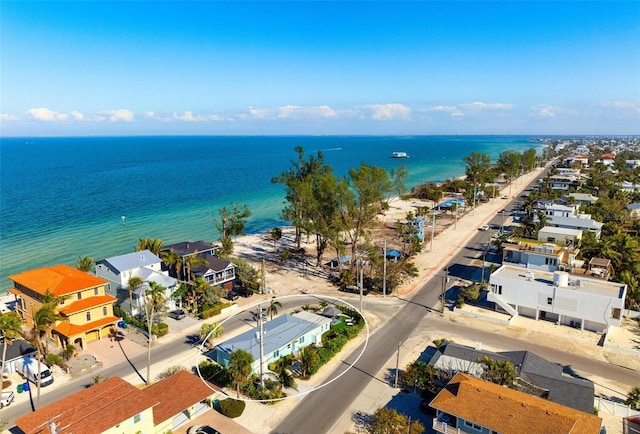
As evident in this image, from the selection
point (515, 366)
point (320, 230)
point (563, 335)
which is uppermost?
point (320, 230)

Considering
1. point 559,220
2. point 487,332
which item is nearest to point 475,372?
point 487,332

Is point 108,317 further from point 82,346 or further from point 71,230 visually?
point 71,230

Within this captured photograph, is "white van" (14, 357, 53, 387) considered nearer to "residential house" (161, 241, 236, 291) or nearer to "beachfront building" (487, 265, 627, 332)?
"residential house" (161, 241, 236, 291)

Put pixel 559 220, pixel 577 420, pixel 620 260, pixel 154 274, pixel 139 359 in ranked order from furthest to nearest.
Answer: pixel 559 220
pixel 620 260
pixel 154 274
pixel 139 359
pixel 577 420

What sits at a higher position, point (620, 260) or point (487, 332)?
point (620, 260)

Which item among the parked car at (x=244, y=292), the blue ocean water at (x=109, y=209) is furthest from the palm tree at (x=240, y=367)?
the blue ocean water at (x=109, y=209)

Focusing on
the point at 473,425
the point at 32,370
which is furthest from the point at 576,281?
the point at 32,370

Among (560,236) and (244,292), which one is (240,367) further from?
(560,236)
